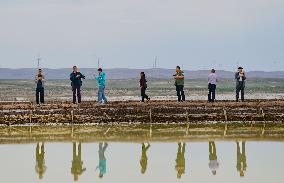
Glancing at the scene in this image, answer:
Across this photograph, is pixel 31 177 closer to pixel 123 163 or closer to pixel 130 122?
pixel 123 163

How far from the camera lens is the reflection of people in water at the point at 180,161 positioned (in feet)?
74.3

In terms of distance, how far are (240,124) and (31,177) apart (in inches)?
682

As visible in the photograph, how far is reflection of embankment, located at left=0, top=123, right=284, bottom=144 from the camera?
3116 cm

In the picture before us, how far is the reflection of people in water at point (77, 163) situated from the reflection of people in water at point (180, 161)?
126 inches

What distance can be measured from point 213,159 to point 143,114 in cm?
1328

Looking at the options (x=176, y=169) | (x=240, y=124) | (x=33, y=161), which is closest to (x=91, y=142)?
(x=33, y=161)

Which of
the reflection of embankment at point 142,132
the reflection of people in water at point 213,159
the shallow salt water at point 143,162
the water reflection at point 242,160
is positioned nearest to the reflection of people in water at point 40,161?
the shallow salt water at point 143,162

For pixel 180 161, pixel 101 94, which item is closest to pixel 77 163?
pixel 180 161

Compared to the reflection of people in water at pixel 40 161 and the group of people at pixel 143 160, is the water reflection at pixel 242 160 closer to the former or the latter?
the group of people at pixel 143 160

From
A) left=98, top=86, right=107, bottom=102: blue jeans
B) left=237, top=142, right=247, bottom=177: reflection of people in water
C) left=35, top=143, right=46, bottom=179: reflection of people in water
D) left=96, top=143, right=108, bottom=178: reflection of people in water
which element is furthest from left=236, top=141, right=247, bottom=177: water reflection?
left=98, top=86, right=107, bottom=102: blue jeans

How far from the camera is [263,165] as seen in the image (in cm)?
2372

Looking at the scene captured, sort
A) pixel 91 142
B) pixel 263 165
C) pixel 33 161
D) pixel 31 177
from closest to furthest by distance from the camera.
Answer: pixel 31 177 < pixel 263 165 < pixel 33 161 < pixel 91 142

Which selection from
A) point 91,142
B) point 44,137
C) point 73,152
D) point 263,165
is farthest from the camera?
point 44,137

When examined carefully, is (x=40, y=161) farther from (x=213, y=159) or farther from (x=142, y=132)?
(x=142, y=132)
